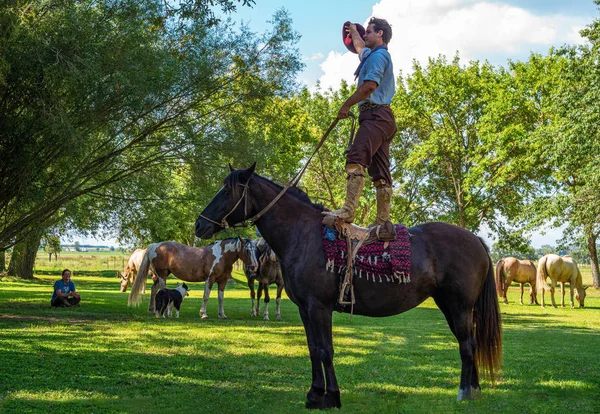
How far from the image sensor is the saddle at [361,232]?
20.7ft

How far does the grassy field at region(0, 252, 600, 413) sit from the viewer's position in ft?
21.2

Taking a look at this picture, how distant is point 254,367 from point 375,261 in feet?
11.1

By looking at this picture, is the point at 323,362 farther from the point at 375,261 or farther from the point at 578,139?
the point at 578,139

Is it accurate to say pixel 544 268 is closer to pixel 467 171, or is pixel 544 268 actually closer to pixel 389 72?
pixel 467 171

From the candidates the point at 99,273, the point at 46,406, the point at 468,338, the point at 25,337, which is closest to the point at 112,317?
the point at 25,337

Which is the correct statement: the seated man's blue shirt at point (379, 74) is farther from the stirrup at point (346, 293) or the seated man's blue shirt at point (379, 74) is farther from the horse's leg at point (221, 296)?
the horse's leg at point (221, 296)

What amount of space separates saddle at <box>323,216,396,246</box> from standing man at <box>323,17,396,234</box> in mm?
77

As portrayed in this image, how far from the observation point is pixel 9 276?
38969 mm

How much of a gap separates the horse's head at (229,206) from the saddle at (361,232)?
99 cm

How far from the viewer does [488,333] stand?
22.1 ft

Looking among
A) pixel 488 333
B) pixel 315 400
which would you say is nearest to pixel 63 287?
pixel 315 400

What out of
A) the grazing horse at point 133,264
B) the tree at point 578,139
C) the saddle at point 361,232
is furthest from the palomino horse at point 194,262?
the tree at point 578,139

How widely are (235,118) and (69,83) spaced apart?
551 cm

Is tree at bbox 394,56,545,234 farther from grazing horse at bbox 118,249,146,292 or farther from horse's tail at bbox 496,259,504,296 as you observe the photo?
grazing horse at bbox 118,249,146,292
